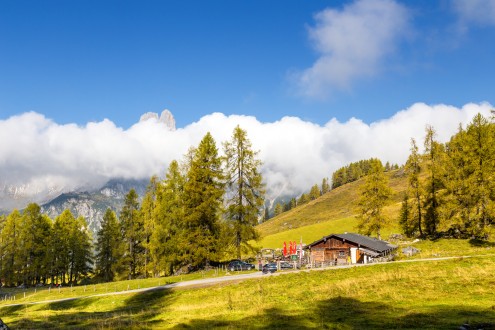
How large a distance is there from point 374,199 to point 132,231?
46.7 meters

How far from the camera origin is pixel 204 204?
5216 centimetres

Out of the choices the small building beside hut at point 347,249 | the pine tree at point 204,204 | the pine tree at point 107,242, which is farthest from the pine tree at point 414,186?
the pine tree at point 107,242

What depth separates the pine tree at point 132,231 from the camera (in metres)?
72.2

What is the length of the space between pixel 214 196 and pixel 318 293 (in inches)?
1048

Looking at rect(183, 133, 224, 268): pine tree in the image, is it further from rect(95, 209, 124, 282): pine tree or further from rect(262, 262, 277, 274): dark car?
rect(95, 209, 124, 282): pine tree

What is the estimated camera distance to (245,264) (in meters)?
54.6

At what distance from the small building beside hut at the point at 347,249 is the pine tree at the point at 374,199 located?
25.9 feet

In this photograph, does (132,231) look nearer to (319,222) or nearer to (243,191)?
(243,191)

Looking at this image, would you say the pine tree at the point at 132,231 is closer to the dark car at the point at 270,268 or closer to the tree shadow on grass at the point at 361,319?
the dark car at the point at 270,268

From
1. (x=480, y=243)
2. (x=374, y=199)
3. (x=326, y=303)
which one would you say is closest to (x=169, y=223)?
(x=374, y=199)

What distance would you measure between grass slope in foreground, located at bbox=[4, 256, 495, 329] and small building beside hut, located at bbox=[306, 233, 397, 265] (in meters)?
19.1

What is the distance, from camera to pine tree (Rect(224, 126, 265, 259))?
5456cm

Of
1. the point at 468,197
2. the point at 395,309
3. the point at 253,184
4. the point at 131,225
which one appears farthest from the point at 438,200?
the point at 131,225

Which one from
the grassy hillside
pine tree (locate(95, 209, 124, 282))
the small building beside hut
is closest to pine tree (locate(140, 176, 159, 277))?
pine tree (locate(95, 209, 124, 282))
